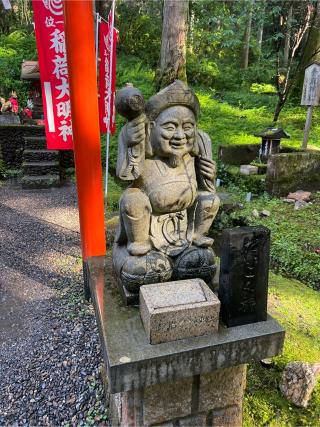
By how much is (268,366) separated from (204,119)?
10.5 meters

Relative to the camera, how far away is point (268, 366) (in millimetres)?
2965

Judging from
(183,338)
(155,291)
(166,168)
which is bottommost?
(183,338)

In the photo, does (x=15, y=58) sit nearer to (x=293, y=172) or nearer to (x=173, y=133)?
(x=293, y=172)

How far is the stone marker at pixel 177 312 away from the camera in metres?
1.96

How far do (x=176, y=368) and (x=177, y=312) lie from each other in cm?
31

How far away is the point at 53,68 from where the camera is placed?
4.16 meters

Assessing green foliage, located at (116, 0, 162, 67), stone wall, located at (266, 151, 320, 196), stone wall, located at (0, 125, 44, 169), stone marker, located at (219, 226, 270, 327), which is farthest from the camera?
green foliage, located at (116, 0, 162, 67)

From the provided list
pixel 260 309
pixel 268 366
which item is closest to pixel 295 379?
pixel 268 366

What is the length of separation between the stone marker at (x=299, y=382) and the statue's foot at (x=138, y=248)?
4.77ft

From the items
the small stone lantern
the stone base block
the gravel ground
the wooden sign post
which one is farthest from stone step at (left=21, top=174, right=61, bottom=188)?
the stone base block

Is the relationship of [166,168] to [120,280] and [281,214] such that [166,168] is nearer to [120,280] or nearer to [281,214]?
[120,280]

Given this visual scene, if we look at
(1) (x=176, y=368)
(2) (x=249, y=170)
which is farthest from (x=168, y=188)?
(2) (x=249, y=170)

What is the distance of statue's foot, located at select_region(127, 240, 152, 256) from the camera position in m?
2.37

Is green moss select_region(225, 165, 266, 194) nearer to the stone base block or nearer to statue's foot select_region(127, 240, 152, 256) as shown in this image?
statue's foot select_region(127, 240, 152, 256)
